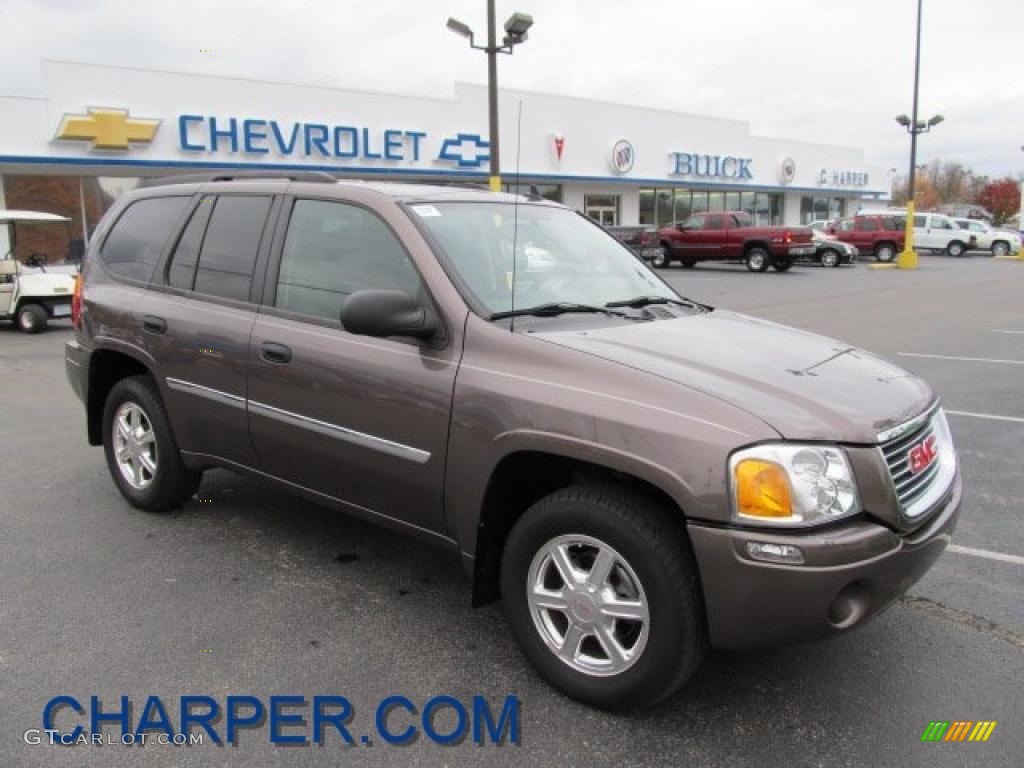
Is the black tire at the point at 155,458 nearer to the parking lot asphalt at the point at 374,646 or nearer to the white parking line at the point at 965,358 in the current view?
the parking lot asphalt at the point at 374,646

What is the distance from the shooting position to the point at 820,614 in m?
2.57

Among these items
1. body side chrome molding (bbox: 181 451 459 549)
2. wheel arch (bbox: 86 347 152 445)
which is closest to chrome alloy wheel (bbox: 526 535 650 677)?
body side chrome molding (bbox: 181 451 459 549)

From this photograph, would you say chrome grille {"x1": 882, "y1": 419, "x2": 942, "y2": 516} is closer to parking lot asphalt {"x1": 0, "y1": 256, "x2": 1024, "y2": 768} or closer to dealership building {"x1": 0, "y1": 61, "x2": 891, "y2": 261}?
parking lot asphalt {"x1": 0, "y1": 256, "x2": 1024, "y2": 768}

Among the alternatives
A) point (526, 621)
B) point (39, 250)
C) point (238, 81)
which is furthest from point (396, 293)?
point (238, 81)

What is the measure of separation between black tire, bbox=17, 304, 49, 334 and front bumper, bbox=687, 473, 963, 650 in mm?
14175

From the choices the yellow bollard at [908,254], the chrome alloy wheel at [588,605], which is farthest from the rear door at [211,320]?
the yellow bollard at [908,254]

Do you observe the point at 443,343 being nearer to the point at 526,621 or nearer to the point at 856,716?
the point at 526,621

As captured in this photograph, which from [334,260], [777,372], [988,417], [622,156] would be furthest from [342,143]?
[777,372]

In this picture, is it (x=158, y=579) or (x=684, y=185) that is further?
(x=684, y=185)

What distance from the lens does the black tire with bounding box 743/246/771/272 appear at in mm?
26844

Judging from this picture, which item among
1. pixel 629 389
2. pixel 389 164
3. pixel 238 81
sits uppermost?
pixel 238 81

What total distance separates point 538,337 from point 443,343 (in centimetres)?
38

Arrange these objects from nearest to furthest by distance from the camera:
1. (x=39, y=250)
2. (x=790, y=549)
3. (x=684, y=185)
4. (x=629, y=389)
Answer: (x=790, y=549)
(x=629, y=389)
(x=39, y=250)
(x=684, y=185)

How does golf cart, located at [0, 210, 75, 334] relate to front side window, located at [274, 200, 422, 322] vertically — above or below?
below
